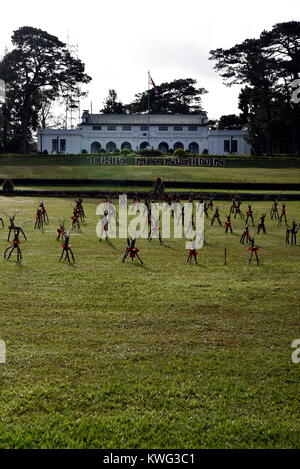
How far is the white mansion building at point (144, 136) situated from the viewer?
8006cm

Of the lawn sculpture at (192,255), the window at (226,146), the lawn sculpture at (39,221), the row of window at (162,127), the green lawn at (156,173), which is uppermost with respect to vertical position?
the row of window at (162,127)

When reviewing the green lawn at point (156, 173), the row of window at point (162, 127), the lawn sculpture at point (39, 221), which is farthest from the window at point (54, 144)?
the lawn sculpture at point (39, 221)

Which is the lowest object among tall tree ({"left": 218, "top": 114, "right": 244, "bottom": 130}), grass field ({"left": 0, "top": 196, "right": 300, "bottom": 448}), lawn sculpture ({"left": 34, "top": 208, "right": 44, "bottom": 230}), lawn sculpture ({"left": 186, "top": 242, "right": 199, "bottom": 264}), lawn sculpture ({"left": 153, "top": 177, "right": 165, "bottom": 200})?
grass field ({"left": 0, "top": 196, "right": 300, "bottom": 448})

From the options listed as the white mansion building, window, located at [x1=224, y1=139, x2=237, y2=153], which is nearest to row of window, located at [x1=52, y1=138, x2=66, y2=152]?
the white mansion building

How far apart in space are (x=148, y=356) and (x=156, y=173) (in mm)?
44514

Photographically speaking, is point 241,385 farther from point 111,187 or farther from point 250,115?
point 250,115

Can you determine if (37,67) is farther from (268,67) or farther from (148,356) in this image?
(148,356)

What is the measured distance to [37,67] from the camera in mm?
70062

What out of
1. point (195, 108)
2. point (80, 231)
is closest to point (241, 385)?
point (80, 231)

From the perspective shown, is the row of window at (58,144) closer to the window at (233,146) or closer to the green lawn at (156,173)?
the green lawn at (156,173)

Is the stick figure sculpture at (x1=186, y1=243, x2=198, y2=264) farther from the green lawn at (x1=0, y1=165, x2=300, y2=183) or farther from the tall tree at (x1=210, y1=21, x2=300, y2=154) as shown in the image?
the tall tree at (x1=210, y1=21, x2=300, y2=154)

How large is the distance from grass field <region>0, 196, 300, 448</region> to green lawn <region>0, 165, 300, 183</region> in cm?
3439

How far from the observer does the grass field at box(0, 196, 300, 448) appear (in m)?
5.38

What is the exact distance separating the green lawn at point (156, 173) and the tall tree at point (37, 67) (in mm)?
18533
